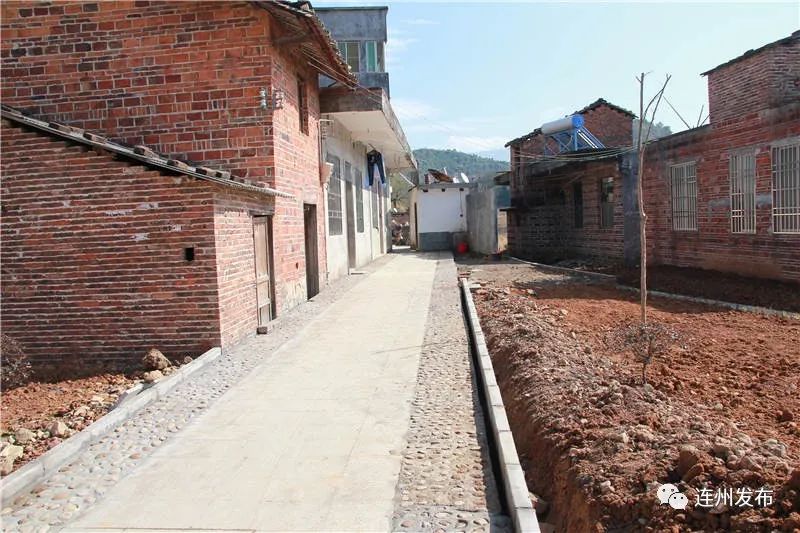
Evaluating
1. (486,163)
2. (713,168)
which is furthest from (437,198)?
(486,163)

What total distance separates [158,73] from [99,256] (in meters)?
3.31

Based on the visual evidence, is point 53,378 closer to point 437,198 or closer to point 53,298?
point 53,298

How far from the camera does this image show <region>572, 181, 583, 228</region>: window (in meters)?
21.7

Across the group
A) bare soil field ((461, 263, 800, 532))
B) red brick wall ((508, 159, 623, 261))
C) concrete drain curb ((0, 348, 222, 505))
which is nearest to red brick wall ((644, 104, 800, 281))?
red brick wall ((508, 159, 623, 261))

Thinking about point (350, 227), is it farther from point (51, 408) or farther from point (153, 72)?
point (51, 408)

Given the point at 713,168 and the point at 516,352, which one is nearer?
the point at 516,352

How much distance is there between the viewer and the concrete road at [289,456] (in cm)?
376

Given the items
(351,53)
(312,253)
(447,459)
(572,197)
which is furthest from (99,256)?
(572,197)

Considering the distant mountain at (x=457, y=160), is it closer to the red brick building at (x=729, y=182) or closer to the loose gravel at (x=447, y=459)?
the red brick building at (x=729, y=182)

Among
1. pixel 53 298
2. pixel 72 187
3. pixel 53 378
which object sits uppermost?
pixel 72 187

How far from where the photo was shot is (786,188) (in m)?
11.6

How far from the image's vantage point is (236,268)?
8.70m

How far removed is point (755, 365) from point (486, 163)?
103480 mm

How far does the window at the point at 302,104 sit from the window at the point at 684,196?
8.84 meters
